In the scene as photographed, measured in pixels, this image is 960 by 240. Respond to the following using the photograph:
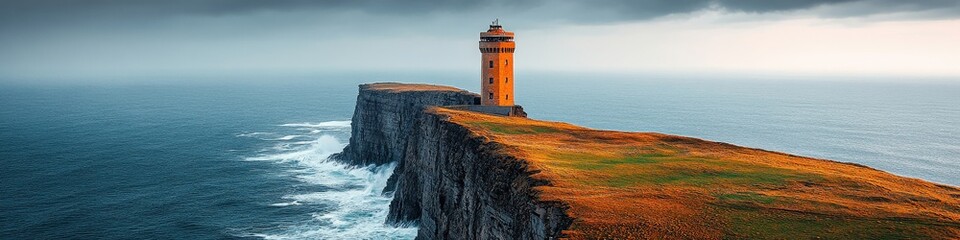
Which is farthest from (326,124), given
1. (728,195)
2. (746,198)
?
(746,198)

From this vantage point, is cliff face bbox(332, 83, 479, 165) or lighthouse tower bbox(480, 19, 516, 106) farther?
cliff face bbox(332, 83, 479, 165)

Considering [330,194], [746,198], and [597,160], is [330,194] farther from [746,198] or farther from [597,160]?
[746,198]

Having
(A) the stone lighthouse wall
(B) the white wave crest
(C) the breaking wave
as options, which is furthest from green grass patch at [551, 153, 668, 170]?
(B) the white wave crest

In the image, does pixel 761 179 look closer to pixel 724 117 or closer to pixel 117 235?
pixel 117 235

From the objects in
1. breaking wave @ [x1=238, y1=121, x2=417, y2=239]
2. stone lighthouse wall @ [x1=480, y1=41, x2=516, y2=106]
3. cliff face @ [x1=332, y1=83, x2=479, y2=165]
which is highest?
stone lighthouse wall @ [x1=480, y1=41, x2=516, y2=106]

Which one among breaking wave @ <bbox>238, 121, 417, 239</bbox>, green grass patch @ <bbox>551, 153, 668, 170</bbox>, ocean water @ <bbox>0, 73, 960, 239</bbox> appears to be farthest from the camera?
ocean water @ <bbox>0, 73, 960, 239</bbox>

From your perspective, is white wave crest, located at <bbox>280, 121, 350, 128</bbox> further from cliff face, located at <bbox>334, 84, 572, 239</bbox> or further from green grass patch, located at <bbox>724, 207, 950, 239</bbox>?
green grass patch, located at <bbox>724, 207, 950, 239</bbox>

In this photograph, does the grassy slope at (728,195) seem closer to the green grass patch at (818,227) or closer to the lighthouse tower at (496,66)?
the green grass patch at (818,227)
